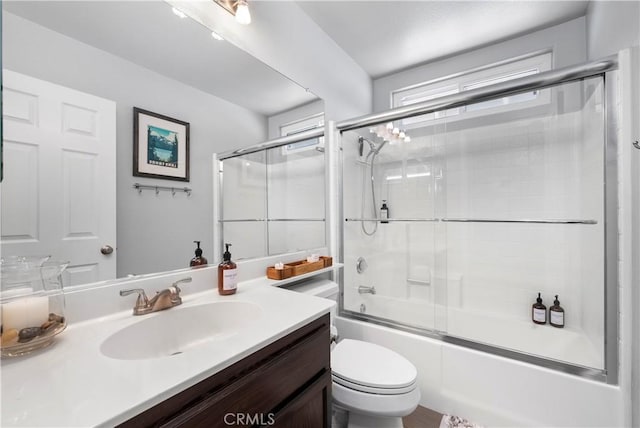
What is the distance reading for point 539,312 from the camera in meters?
1.96

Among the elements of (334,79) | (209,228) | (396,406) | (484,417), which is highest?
(334,79)

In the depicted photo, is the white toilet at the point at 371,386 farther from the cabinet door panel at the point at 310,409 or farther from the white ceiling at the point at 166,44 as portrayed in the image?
the white ceiling at the point at 166,44

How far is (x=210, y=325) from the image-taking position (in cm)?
101

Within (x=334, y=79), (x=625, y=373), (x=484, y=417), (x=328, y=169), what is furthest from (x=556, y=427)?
(x=334, y=79)

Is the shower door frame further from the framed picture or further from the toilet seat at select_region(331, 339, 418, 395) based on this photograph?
the framed picture

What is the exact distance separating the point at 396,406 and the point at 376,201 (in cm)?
158

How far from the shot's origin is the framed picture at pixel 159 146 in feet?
3.27

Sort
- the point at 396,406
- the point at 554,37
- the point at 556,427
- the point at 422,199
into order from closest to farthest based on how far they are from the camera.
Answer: the point at 396,406 → the point at 556,427 → the point at 554,37 → the point at 422,199

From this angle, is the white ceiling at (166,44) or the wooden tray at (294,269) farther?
the wooden tray at (294,269)

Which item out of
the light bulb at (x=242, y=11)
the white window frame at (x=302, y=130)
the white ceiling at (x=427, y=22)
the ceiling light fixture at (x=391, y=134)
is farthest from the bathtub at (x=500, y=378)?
the white ceiling at (x=427, y=22)

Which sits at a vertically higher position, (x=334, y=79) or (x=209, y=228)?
(x=334, y=79)

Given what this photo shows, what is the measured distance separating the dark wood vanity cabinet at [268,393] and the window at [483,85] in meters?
1.78

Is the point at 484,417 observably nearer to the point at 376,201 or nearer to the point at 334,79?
the point at 376,201

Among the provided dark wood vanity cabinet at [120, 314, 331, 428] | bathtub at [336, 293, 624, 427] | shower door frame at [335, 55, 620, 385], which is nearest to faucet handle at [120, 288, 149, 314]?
dark wood vanity cabinet at [120, 314, 331, 428]
